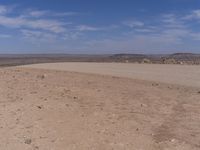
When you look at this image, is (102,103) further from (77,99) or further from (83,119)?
(83,119)

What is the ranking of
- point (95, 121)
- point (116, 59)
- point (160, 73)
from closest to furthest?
point (95, 121) → point (160, 73) → point (116, 59)

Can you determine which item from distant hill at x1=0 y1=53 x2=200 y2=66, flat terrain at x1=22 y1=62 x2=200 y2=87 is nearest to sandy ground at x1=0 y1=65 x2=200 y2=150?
flat terrain at x1=22 y1=62 x2=200 y2=87

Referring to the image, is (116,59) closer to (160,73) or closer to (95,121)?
(160,73)

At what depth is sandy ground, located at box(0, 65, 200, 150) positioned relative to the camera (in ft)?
24.6

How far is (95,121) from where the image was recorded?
934 centimetres

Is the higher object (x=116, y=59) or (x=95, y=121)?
(x=95, y=121)

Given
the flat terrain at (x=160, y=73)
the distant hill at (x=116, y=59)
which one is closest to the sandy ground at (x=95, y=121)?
the flat terrain at (x=160, y=73)

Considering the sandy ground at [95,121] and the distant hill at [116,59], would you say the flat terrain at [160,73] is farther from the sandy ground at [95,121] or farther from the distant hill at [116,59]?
the distant hill at [116,59]

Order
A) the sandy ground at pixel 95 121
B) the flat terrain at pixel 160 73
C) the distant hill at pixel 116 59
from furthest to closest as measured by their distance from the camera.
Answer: the distant hill at pixel 116 59 → the flat terrain at pixel 160 73 → the sandy ground at pixel 95 121

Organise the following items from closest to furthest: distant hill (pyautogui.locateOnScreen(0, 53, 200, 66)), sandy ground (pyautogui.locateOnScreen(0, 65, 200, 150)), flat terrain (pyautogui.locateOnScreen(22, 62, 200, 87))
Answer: sandy ground (pyautogui.locateOnScreen(0, 65, 200, 150)), flat terrain (pyautogui.locateOnScreen(22, 62, 200, 87)), distant hill (pyautogui.locateOnScreen(0, 53, 200, 66))

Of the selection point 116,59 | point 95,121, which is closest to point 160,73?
point 95,121

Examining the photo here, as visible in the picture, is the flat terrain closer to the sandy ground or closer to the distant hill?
the sandy ground

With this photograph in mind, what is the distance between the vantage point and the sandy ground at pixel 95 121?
7.50m

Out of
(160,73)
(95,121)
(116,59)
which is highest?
(95,121)
